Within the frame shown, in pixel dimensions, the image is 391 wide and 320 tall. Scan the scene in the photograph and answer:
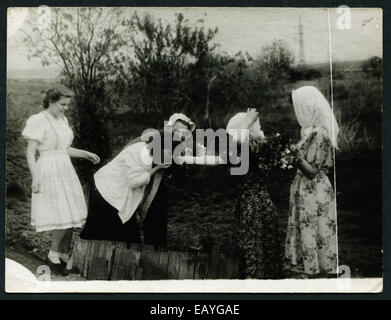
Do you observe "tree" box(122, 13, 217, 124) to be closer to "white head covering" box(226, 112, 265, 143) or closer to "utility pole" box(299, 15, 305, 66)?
"white head covering" box(226, 112, 265, 143)

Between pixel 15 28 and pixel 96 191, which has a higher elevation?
pixel 15 28

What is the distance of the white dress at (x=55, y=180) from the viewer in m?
6.70

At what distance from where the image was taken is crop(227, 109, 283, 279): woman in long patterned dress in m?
6.72

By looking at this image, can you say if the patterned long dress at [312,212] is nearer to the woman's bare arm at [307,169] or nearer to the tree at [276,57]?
the woman's bare arm at [307,169]

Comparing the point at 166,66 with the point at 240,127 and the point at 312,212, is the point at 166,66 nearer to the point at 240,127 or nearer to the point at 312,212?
the point at 240,127

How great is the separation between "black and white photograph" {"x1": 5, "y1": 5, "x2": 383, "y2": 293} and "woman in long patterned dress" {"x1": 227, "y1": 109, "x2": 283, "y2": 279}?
0.01 metres

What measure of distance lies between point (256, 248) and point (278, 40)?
1.90 metres

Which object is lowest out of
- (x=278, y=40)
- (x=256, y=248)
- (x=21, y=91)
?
(x=256, y=248)

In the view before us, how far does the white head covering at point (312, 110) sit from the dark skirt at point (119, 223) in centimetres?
141

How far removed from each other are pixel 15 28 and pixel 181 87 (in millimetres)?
1594
